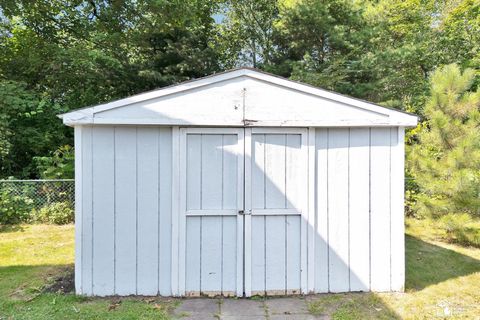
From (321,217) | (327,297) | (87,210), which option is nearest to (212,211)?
(321,217)

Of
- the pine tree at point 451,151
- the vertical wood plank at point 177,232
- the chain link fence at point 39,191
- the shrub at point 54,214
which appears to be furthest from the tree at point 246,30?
the vertical wood plank at point 177,232

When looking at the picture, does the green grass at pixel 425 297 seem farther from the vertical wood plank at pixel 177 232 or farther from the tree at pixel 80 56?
the tree at pixel 80 56

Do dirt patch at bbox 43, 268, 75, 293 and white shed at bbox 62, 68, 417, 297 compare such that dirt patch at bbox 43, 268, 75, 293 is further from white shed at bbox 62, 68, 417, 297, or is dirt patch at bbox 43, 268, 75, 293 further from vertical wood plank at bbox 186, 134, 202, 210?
vertical wood plank at bbox 186, 134, 202, 210

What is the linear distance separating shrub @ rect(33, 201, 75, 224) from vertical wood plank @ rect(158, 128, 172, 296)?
177 inches

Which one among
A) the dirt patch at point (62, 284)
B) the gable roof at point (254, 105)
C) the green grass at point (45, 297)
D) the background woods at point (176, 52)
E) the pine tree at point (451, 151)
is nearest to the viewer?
the green grass at point (45, 297)

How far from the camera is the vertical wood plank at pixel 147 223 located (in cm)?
350

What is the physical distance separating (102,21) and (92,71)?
5.38 ft

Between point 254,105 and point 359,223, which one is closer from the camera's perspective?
point 254,105

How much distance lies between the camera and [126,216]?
350cm

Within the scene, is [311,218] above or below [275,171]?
below

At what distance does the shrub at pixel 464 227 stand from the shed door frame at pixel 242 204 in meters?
3.26

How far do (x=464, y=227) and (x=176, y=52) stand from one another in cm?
876

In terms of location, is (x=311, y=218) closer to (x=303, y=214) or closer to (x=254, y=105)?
(x=303, y=214)

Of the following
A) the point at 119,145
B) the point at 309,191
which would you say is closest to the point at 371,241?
the point at 309,191
